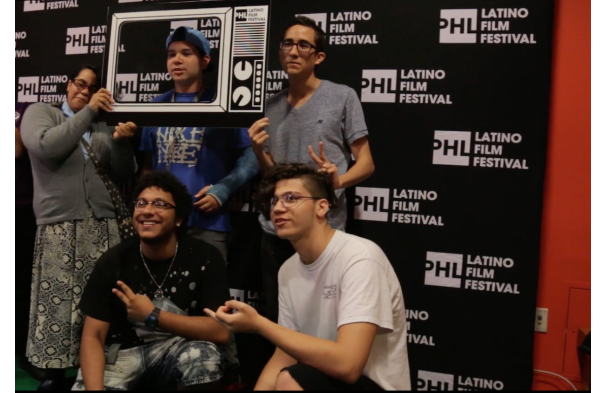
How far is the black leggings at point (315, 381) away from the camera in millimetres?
1512

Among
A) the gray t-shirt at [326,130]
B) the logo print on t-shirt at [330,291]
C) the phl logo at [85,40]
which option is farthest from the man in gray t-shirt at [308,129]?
the phl logo at [85,40]

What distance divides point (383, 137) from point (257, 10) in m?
0.88

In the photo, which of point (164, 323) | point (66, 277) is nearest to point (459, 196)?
point (164, 323)

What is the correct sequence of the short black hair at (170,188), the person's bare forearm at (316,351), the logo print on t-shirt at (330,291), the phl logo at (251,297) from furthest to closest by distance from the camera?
1. the phl logo at (251,297)
2. the short black hair at (170,188)
3. the logo print on t-shirt at (330,291)
4. the person's bare forearm at (316,351)

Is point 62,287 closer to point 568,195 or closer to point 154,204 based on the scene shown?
point 154,204

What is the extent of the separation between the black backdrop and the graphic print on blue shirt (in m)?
0.65

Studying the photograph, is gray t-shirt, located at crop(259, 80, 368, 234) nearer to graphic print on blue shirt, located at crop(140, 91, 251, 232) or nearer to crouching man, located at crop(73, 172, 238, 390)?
graphic print on blue shirt, located at crop(140, 91, 251, 232)

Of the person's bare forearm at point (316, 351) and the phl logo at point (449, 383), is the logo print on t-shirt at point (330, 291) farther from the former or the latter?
the phl logo at point (449, 383)

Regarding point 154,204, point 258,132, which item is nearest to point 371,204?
point 258,132

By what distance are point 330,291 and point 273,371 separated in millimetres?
355

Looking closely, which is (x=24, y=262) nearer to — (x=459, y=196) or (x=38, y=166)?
(x=38, y=166)

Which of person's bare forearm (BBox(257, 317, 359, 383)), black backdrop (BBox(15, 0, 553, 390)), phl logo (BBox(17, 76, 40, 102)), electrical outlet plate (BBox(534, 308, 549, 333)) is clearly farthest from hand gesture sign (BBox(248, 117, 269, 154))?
phl logo (BBox(17, 76, 40, 102))

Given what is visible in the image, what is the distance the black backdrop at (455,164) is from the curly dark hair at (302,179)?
76 cm

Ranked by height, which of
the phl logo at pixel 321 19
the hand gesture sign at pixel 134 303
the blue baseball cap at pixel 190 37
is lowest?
the hand gesture sign at pixel 134 303
